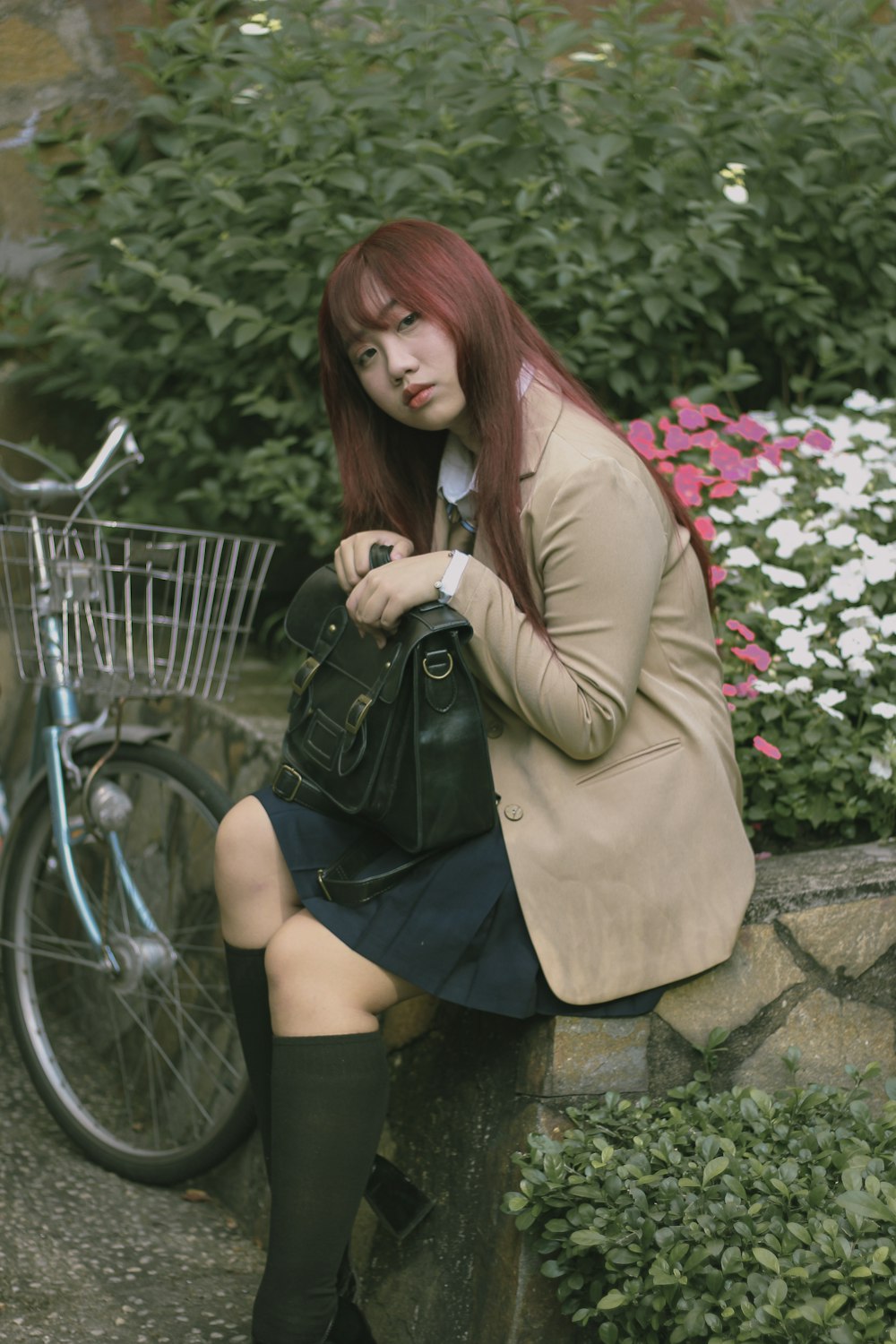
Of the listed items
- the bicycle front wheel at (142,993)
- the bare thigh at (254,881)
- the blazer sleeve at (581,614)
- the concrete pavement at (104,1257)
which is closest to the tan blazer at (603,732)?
the blazer sleeve at (581,614)

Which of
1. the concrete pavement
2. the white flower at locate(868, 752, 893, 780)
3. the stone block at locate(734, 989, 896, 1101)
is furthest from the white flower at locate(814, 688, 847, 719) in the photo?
the concrete pavement

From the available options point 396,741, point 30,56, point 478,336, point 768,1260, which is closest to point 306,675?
point 396,741

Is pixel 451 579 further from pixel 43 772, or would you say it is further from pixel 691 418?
pixel 691 418

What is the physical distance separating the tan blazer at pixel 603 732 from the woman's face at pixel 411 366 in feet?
0.40

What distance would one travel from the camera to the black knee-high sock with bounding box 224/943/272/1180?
2064 mm

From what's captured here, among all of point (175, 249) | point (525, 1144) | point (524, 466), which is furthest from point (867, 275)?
point (525, 1144)

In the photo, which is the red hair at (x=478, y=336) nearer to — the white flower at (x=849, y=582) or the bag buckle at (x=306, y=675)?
the bag buckle at (x=306, y=675)

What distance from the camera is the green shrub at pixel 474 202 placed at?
10.1 feet

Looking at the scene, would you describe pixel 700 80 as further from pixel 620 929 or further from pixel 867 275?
pixel 620 929

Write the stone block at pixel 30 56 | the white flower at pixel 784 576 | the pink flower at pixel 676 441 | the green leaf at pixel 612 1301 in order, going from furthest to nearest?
1. the stone block at pixel 30 56
2. the pink flower at pixel 676 441
3. the white flower at pixel 784 576
4. the green leaf at pixel 612 1301

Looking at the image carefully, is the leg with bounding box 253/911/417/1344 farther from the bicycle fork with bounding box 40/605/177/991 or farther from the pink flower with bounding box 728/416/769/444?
the pink flower with bounding box 728/416/769/444

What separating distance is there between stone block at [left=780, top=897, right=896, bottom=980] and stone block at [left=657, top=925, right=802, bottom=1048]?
0.04 meters

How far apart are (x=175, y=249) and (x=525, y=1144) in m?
2.16

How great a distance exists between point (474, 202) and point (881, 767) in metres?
1.54
